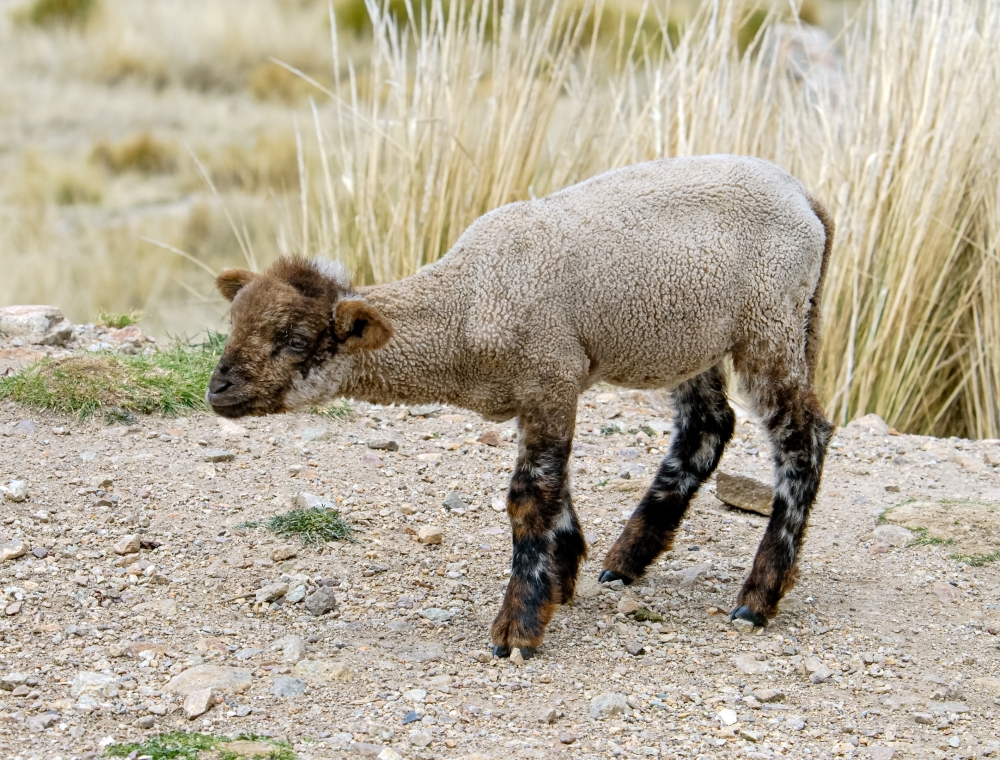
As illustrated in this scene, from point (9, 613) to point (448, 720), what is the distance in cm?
195

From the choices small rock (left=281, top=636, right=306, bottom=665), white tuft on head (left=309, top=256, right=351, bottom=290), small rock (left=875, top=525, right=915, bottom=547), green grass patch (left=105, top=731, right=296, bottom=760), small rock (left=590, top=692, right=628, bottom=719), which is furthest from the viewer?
small rock (left=875, top=525, right=915, bottom=547)

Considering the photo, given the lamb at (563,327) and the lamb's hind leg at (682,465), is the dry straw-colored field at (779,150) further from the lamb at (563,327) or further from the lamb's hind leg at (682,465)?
the lamb at (563,327)

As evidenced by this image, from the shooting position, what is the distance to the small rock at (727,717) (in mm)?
4602

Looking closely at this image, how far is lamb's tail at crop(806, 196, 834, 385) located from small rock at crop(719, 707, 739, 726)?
176 cm

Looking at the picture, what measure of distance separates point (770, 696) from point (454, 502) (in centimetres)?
230

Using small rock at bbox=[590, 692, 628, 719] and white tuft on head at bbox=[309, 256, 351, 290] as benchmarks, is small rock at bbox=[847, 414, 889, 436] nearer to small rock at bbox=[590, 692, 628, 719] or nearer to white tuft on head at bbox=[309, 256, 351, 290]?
small rock at bbox=[590, 692, 628, 719]

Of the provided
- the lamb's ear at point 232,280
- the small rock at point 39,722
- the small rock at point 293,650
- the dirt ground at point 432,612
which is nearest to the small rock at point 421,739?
the dirt ground at point 432,612

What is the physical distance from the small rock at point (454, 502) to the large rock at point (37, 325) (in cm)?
300

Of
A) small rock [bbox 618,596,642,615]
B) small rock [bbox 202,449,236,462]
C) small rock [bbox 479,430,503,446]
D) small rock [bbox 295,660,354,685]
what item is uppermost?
small rock [bbox 295,660,354,685]

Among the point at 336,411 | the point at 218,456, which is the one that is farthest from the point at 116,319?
the point at 218,456

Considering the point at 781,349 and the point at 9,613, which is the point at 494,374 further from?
the point at 9,613

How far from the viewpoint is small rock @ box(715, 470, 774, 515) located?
22.4ft

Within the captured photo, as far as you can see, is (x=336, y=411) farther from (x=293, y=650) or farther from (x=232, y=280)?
(x=293, y=650)

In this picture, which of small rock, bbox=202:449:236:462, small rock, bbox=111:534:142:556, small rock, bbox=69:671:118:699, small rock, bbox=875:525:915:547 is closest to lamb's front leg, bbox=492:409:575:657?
small rock, bbox=69:671:118:699
